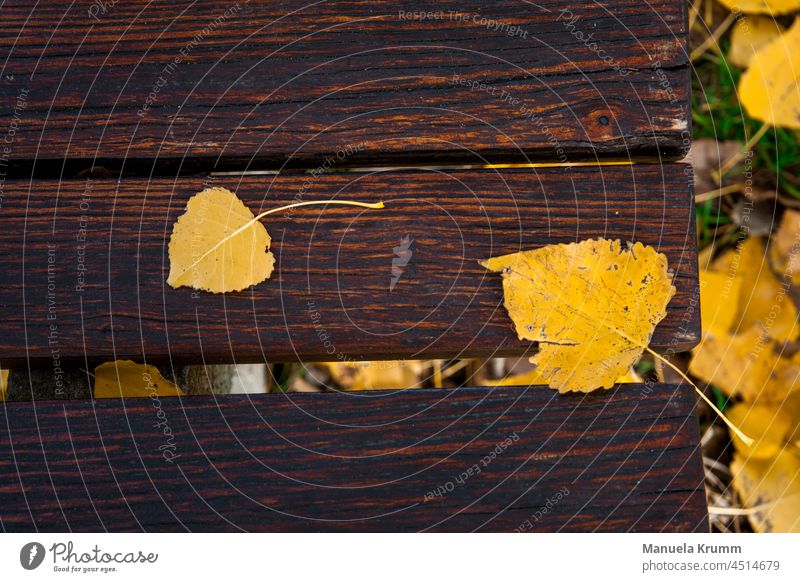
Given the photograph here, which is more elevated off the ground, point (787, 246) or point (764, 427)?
point (787, 246)

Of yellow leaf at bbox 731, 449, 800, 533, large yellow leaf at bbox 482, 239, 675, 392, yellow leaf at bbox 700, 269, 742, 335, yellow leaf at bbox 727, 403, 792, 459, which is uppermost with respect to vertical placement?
yellow leaf at bbox 700, 269, 742, 335

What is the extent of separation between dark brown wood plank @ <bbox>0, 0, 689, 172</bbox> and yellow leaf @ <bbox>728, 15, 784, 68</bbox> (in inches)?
20.2

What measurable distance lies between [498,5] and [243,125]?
358 mm

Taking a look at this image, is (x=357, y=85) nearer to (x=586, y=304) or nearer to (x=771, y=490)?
(x=586, y=304)

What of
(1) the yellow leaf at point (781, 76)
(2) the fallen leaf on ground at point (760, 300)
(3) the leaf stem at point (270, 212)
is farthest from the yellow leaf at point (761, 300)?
(3) the leaf stem at point (270, 212)

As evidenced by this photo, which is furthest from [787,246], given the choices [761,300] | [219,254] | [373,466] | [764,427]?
[219,254]

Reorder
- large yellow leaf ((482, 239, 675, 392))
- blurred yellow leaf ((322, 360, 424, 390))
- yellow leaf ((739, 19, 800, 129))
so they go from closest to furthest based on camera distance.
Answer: large yellow leaf ((482, 239, 675, 392)), yellow leaf ((739, 19, 800, 129)), blurred yellow leaf ((322, 360, 424, 390))

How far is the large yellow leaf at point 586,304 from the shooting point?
0.80 meters

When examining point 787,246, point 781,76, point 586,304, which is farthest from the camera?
point 787,246

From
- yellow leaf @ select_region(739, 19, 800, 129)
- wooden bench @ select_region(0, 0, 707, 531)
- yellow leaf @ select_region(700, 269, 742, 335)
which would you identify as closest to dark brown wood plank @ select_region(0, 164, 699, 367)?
wooden bench @ select_region(0, 0, 707, 531)

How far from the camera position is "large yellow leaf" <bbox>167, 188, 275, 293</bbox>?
82cm

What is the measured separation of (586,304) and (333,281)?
0.30 metres

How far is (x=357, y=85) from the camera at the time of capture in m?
0.85

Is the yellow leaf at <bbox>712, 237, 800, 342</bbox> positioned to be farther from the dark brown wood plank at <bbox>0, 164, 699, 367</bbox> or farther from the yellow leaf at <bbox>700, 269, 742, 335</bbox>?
the dark brown wood plank at <bbox>0, 164, 699, 367</bbox>
